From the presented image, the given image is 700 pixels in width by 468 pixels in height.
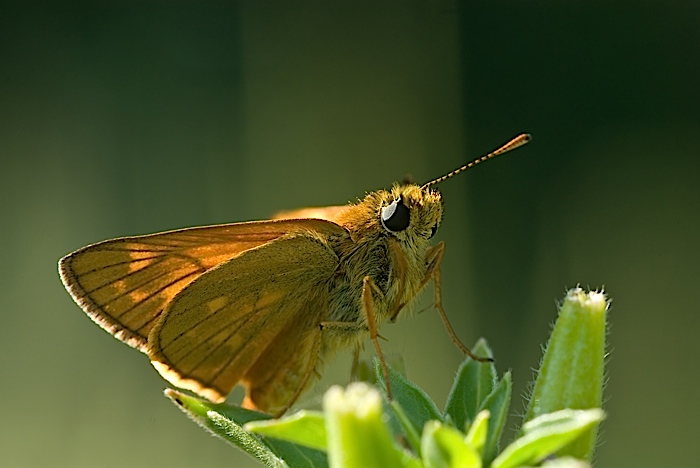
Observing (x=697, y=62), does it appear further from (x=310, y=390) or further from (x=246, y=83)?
(x=310, y=390)

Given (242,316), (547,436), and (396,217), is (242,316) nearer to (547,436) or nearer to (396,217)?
(396,217)

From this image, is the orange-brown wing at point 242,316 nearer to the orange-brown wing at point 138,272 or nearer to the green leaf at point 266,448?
the orange-brown wing at point 138,272

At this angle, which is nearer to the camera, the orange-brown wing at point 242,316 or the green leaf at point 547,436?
the green leaf at point 547,436

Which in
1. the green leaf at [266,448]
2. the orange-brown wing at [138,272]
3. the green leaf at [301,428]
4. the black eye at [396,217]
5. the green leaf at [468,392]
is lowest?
the green leaf at [266,448]

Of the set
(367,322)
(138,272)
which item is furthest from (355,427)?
(138,272)

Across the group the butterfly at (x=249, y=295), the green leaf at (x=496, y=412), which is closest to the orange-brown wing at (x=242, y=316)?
the butterfly at (x=249, y=295)

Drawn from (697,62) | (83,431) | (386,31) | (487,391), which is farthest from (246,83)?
(487,391)
